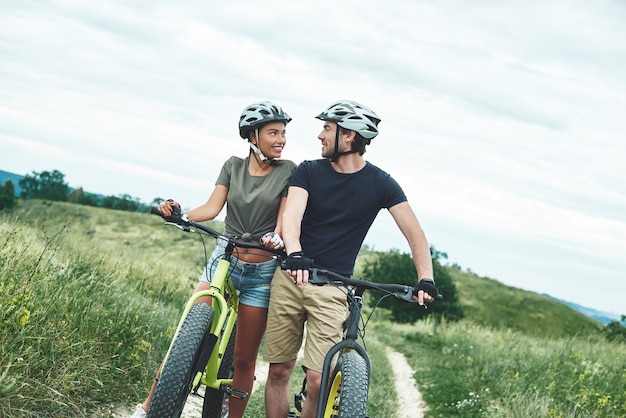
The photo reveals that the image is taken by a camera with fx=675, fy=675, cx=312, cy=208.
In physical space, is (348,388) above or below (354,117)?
below

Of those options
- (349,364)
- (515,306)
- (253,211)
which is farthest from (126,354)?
(515,306)

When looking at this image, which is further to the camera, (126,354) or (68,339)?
(126,354)

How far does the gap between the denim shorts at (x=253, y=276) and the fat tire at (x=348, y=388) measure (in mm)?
1107

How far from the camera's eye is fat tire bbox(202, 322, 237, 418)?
17.9ft

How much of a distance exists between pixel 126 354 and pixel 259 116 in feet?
9.60

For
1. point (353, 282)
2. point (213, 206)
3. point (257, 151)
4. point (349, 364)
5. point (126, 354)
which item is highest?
point (257, 151)

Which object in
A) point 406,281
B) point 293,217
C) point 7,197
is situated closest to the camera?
point 293,217

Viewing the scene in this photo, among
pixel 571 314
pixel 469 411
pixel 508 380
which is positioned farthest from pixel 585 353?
pixel 571 314

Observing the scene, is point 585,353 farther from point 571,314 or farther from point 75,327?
point 571,314

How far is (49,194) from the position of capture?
351 feet

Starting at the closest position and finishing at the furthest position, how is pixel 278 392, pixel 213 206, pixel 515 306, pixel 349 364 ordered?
pixel 349 364 < pixel 278 392 < pixel 213 206 < pixel 515 306

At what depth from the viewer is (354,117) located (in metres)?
4.85

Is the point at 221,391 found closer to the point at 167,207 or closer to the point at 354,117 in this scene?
the point at 167,207

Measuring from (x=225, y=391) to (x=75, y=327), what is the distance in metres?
1.60
